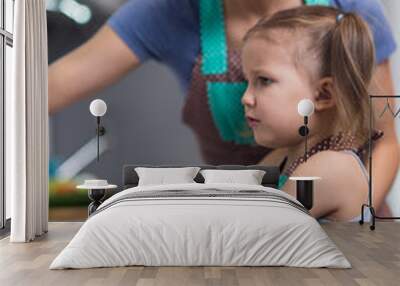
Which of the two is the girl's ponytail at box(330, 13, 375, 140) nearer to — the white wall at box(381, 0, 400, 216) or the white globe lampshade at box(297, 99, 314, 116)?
the white wall at box(381, 0, 400, 216)

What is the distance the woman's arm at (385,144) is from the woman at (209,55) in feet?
0.04

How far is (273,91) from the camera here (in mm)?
7984

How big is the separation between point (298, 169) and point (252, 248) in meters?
3.20

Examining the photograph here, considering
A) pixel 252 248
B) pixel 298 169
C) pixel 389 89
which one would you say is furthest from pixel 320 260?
pixel 389 89

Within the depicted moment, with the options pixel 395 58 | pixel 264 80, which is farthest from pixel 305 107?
pixel 395 58

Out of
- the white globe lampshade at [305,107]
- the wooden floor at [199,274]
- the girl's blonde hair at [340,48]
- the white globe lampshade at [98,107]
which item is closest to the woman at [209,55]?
the girl's blonde hair at [340,48]

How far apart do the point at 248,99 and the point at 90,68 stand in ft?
6.74

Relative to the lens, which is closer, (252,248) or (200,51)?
(252,248)

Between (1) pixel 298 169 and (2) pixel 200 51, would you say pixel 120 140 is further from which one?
(1) pixel 298 169

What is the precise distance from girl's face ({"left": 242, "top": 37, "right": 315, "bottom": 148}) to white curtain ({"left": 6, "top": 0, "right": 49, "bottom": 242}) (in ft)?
8.41

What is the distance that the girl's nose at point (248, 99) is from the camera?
26.4 ft

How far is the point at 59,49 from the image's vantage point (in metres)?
8.17

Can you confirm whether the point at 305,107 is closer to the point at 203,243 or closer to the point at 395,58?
the point at 395,58

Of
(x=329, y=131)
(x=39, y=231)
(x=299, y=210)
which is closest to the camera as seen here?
(x=299, y=210)
